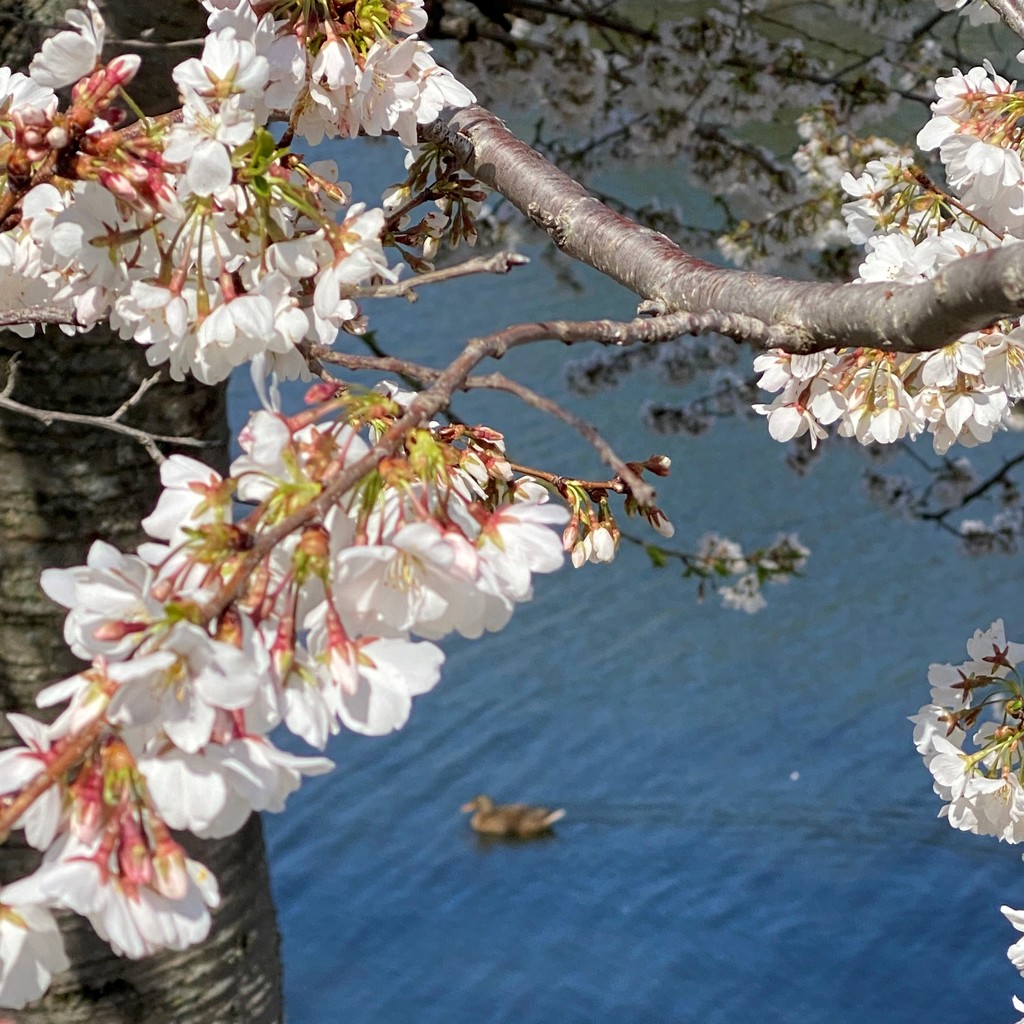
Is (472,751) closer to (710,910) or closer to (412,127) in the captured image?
(710,910)

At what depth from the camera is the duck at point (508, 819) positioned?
3256 millimetres

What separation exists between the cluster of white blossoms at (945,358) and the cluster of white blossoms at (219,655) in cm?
43

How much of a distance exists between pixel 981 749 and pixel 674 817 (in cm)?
243

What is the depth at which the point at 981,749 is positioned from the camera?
1.05 m

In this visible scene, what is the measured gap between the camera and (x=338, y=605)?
1.58ft

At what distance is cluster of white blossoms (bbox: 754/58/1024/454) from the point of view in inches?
33.9

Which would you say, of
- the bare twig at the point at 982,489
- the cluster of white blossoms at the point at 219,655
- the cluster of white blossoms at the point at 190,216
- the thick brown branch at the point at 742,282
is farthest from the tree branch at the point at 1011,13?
the bare twig at the point at 982,489

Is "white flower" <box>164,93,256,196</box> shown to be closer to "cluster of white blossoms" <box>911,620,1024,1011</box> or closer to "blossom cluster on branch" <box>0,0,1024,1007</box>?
"blossom cluster on branch" <box>0,0,1024,1007</box>

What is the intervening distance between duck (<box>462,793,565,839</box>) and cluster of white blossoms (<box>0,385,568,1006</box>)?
285 cm

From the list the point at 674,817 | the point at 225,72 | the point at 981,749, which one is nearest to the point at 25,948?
the point at 225,72

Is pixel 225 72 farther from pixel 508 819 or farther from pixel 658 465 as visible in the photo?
pixel 508 819

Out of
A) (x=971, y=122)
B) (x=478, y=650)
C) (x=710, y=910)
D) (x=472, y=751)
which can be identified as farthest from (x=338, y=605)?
(x=478, y=650)

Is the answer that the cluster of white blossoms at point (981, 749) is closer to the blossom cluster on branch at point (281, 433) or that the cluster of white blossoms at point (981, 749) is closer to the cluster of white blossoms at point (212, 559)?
the blossom cluster on branch at point (281, 433)

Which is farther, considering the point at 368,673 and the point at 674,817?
the point at 674,817
